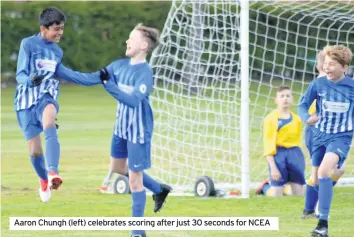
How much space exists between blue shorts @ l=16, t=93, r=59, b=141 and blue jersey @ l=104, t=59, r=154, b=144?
0.67 m

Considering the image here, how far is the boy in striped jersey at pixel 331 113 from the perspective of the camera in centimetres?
1063

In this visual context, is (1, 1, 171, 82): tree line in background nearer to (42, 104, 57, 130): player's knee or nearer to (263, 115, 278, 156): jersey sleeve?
(263, 115, 278, 156): jersey sleeve

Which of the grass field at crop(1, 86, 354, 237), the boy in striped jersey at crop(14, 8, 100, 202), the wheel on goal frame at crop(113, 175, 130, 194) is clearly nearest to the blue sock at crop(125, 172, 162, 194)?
the grass field at crop(1, 86, 354, 237)

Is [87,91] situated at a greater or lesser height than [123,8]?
lesser

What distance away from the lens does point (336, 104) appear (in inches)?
425

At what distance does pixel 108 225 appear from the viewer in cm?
1062

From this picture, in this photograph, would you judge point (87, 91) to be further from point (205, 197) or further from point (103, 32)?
point (205, 197)

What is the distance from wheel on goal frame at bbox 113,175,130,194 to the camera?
1453cm

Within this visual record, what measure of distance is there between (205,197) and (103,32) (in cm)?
1962

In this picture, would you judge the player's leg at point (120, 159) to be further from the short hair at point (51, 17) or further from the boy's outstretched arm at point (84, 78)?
the short hair at point (51, 17)

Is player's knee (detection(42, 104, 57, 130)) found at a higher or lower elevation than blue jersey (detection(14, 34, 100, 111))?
lower

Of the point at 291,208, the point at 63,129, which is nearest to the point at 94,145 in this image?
the point at 63,129

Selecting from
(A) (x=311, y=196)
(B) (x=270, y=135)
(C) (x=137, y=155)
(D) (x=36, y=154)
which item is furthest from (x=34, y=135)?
(B) (x=270, y=135)

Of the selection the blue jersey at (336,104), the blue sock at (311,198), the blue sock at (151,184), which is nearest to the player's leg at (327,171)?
the blue jersey at (336,104)
